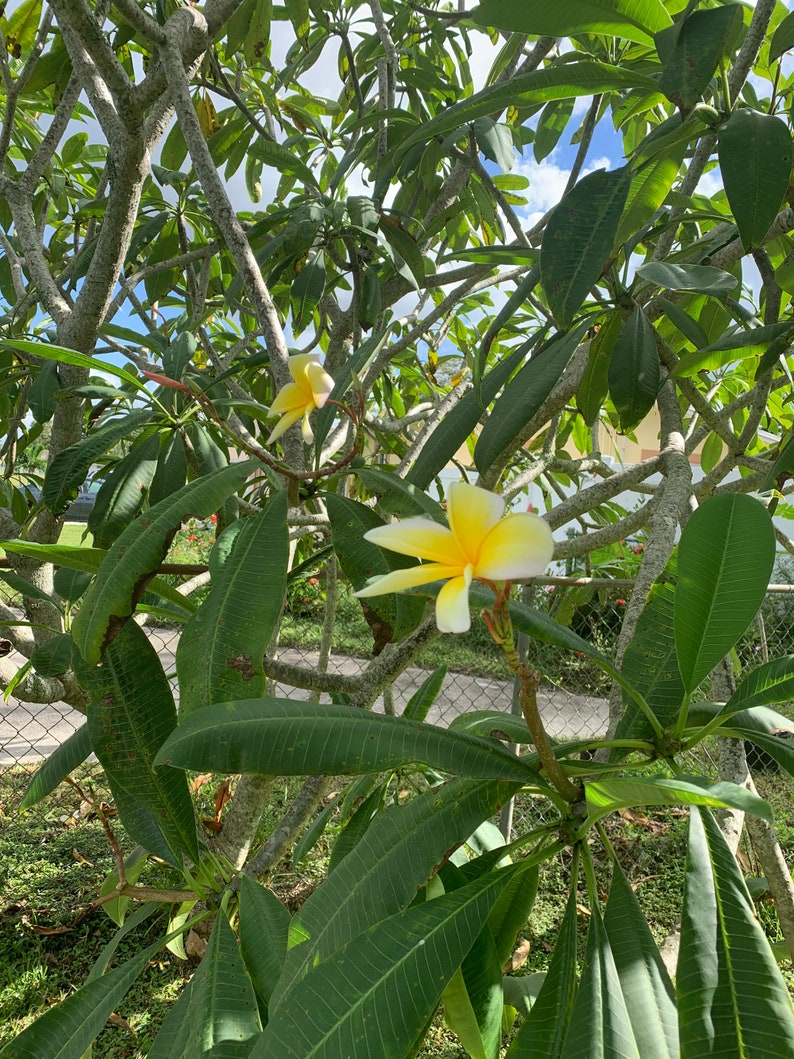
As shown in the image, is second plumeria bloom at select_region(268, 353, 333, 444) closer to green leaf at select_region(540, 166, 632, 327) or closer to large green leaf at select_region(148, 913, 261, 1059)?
green leaf at select_region(540, 166, 632, 327)

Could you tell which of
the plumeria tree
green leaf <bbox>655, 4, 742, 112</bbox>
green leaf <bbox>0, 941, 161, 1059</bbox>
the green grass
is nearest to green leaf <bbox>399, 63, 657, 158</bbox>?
the plumeria tree

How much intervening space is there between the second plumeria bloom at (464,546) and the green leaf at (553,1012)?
339mm

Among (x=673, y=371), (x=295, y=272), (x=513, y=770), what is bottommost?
(x=513, y=770)

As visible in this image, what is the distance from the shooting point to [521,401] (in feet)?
2.51

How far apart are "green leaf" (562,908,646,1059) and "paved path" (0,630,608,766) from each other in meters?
2.88

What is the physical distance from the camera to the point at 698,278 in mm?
726

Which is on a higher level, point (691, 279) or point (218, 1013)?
point (691, 279)

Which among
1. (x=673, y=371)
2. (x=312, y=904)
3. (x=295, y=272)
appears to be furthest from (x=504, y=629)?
(x=295, y=272)

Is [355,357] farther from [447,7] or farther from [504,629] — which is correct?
[447,7]

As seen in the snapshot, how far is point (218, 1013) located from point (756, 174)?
2.83ft

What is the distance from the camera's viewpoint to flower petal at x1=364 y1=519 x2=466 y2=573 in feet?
1.28

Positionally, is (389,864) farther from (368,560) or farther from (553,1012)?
(368,560)

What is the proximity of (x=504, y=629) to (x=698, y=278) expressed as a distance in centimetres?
54

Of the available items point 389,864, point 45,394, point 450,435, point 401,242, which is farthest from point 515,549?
point 401,242
